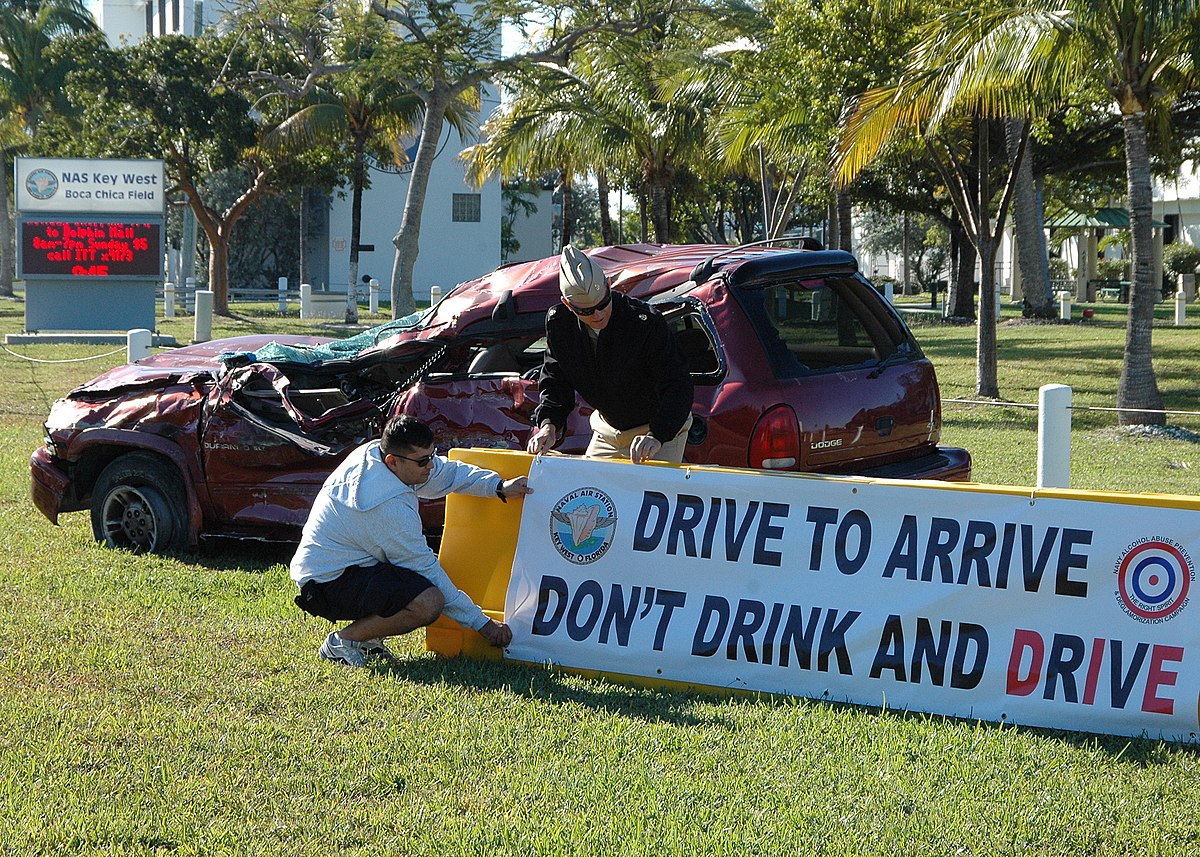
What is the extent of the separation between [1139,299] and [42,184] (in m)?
22.7

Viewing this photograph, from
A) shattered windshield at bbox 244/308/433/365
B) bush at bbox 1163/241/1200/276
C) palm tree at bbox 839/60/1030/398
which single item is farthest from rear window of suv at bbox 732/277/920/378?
bush at bbox 1163/241/1200/276

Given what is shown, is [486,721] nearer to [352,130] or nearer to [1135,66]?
[1135,66]

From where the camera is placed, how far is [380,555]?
5.45 meters

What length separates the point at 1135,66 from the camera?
44.9 feet

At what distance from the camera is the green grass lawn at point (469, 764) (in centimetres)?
382

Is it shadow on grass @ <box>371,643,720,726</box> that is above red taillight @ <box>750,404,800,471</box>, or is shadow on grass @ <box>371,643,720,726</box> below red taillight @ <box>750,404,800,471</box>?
below

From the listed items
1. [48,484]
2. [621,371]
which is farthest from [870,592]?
[48,484]

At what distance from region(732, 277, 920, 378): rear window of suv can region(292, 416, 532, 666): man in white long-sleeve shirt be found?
1684 millimetres

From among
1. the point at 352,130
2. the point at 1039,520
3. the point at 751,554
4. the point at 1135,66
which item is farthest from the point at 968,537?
the point at 352,130

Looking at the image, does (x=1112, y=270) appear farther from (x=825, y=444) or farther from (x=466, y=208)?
(x=825, y=444)

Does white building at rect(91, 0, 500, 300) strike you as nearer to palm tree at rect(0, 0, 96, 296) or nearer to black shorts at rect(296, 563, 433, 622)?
palm tree at rect(0, 0, 96, 296)

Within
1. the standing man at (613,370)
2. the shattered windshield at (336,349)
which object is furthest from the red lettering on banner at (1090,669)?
the shattered windshield at (336,349)

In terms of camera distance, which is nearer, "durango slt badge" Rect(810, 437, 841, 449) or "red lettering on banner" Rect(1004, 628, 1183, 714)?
"red lettering on banner" Rect(1004, 628, 1183, 714)

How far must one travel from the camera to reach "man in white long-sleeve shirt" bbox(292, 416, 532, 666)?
534cm
